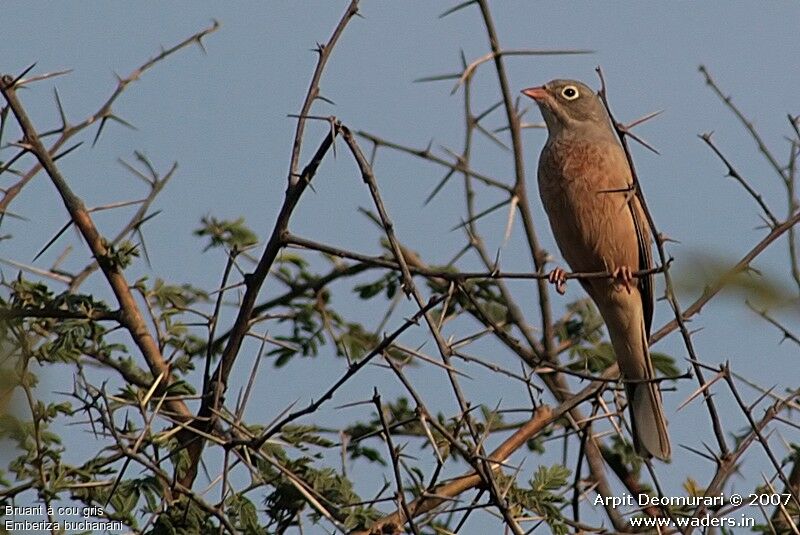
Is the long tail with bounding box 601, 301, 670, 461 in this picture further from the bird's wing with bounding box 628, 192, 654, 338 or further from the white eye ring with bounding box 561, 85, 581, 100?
the white eye ring with bounding box 561, 85, 581, 100

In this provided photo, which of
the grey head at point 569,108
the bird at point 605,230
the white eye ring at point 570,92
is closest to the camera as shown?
the bird at point 605,230

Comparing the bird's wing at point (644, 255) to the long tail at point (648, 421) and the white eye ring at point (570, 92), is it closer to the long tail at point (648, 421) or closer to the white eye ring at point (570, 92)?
the long tail at point (648, 421)

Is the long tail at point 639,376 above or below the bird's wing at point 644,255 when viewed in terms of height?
below

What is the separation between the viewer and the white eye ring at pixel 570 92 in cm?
702

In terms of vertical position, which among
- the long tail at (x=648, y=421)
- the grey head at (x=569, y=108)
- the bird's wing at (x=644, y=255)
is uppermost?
the grey head at (x=569, y=108)

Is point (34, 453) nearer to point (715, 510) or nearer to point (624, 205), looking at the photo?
point (715, 510)

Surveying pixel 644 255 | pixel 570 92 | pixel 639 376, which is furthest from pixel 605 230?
pixel 570 92

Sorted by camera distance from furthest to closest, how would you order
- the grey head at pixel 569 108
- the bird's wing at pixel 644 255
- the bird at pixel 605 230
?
the grey head at pixel 569 108, the bird's wing at pixel 644 255, the bird at pixel 605 230

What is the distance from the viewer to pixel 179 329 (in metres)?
4.23

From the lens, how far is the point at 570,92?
7070 mm

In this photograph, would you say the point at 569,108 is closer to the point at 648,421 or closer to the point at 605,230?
the point at 605,230

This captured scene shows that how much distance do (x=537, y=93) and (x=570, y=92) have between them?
0.22 meters

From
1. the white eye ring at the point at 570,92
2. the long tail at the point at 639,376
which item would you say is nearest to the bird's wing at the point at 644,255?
the long tail at the point at 639,376

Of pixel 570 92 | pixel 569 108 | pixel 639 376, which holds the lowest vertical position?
pixel 639 376
